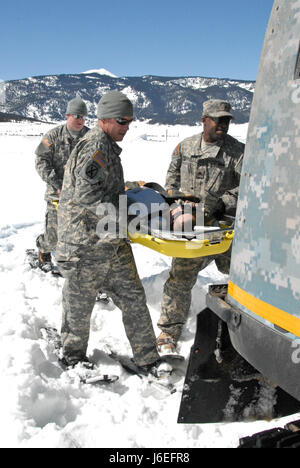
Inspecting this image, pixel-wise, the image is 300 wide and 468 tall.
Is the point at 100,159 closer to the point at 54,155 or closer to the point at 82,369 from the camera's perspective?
the point at 82,369

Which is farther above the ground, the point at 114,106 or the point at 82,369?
the point at 114,106

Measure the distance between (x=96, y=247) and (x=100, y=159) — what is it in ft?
2.23

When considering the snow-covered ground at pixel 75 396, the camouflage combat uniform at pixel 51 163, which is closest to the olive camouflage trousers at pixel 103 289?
the snow-covered ground at pixel 75 396

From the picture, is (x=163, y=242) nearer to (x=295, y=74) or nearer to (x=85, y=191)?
(x=85, y=191)

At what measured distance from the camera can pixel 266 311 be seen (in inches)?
68.1

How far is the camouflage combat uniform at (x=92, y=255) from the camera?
9.50ft

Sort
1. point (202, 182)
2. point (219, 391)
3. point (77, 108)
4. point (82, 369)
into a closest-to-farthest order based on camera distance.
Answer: point (219, 391), point (82, 369), point (202, 182), point (77, 108)

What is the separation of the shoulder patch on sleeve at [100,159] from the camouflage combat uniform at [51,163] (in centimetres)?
261

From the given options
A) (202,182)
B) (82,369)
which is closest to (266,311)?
(82,369)

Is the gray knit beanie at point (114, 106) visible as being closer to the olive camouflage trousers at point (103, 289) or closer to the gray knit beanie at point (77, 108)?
the olive camouflage trousers at point (103, 289)

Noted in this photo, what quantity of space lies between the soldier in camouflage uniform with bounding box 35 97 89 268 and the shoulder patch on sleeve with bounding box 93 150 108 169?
8.58ft

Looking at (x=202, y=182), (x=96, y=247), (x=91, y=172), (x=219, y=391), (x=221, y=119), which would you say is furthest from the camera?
(x=202, y=182)

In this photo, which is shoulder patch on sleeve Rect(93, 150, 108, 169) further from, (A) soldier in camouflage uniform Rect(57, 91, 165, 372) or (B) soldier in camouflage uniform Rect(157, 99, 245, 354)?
(B) soldier in camouflage uniform Rect(157, 99, 245, 354)

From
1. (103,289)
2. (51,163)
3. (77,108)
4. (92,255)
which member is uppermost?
(77,108)
